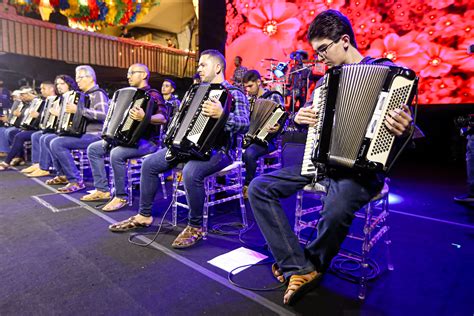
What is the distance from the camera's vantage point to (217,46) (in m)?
7.66

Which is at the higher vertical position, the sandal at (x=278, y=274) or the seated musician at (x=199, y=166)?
the seated musician at (x=199, y=166)

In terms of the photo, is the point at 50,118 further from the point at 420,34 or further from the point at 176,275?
the point at 420,34

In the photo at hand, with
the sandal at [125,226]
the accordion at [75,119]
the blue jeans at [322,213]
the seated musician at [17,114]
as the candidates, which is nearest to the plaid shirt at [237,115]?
the blue jeans at [322,213]

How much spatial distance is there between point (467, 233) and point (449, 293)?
4.01 ft

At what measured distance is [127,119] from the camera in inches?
119

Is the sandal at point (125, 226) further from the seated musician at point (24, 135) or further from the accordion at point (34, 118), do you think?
the accordion at point (34, 118)

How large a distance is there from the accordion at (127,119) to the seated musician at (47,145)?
1573 mm

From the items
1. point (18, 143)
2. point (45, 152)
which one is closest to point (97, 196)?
point (45, 152)

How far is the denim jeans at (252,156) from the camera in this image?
3766mm

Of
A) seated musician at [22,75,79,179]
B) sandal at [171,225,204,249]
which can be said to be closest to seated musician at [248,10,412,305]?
sandal at [171,225,204,249]

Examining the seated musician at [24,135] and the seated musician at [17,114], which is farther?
the seated musician at [17,114]

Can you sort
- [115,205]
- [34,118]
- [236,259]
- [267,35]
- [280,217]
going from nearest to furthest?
[280,217] → [236,259] → [115,205] → [34,118] → [267,35]

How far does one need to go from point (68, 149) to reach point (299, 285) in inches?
137

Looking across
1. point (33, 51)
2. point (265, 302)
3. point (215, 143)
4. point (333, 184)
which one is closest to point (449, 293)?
point (333, 184)
